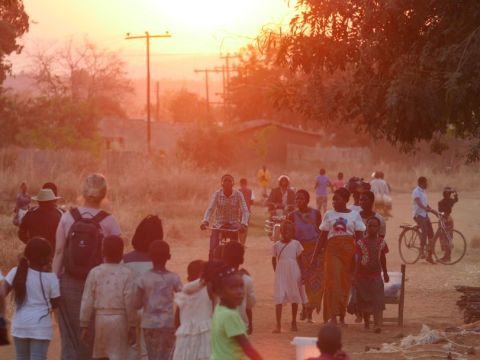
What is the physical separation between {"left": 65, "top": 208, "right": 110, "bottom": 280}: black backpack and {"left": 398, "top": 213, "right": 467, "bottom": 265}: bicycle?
44.7 feet

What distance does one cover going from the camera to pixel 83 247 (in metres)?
9.84

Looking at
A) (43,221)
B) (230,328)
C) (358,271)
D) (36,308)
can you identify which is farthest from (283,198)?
(230,328)

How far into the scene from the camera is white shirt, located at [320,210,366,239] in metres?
13.4

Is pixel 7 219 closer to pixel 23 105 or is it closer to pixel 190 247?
pixel 190 247

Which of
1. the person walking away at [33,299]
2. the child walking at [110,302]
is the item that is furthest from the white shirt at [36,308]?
the child walking at [110,302]

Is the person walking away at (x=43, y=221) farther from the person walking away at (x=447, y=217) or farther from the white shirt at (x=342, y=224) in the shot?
the person walking away at (x=447, y=217)

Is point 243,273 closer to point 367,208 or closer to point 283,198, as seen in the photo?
point 367,208

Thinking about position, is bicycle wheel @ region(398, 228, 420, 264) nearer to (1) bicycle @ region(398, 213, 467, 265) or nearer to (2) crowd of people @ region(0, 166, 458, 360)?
(1) bicycle @ region(398, 213, 467, 265)

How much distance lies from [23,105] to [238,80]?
1285 inches

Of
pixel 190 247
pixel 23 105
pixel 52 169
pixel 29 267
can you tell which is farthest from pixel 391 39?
pixel 23 105

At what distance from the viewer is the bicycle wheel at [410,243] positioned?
2297cm

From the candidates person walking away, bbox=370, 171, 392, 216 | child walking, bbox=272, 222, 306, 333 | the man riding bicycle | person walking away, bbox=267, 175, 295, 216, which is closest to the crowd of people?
child walking, bbox=272, 222, 306, 333

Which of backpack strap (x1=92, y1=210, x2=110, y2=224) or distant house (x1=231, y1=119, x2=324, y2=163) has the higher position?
distant house (x1=231, y1=119, x2=324, y2=163)

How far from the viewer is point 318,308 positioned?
14359 millimetres
